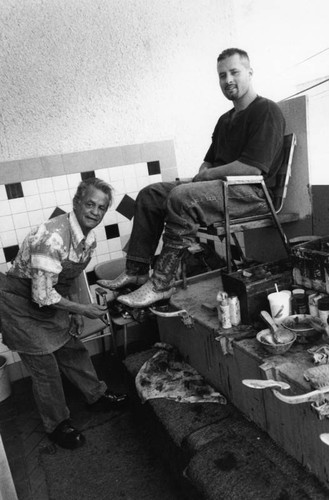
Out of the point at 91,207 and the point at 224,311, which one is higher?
the point at 91,207

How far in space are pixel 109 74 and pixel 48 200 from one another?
1.17 metres

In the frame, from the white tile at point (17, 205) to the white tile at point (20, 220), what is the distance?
0.10ft

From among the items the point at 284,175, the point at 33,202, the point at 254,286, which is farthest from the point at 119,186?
the point at 254,286

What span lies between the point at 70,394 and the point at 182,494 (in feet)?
4.22

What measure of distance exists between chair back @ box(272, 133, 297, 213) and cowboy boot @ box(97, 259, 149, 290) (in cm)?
102

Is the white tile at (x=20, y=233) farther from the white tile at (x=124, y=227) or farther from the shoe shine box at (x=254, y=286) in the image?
the shoe shine box at (x=254, y=286)

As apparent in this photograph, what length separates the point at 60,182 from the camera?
327cm

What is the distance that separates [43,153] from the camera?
10.5 feet

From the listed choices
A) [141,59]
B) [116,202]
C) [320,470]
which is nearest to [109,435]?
[320,470]

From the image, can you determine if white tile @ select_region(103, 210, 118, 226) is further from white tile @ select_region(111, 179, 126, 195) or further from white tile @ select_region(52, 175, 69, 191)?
white tile @ select_region(52, 175, 69, 191)

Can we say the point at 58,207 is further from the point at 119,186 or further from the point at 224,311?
the point at 224,311

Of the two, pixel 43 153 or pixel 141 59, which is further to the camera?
pixel 141 59

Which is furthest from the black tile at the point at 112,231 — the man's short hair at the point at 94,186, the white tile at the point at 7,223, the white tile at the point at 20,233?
the man's short hair at the point at 94,186

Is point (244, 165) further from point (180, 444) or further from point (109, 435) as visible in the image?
point (109, 435)
